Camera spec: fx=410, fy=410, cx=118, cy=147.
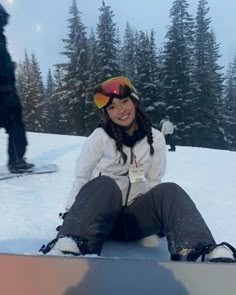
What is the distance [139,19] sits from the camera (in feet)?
3.63

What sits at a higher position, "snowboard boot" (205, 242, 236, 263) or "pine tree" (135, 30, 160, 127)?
"pine tree" (135, 30, 160, 127)

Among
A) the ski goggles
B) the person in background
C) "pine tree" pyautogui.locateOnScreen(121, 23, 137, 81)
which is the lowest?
the person in background

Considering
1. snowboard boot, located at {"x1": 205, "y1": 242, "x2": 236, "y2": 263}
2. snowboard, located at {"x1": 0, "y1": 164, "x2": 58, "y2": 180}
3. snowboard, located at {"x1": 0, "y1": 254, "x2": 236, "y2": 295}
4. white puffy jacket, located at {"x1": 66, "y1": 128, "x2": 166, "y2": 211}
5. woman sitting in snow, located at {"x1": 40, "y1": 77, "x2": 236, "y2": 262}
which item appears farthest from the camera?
snowboard, located at {"x1": 0, "y1": 164, "x2": 58, "y2": 180}

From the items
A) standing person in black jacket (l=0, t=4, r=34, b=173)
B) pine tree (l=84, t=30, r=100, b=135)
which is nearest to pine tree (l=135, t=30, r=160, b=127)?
pine tree (l=84, t=30, r=100, b=135)

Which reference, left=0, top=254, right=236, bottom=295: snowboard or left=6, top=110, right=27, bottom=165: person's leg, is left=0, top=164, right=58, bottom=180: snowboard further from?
left=0, top=254, right=236, bottom=295: snowboard

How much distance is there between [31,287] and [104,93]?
0.56 metres

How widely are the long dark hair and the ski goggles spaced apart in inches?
1.8

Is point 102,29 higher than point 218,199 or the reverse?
higher

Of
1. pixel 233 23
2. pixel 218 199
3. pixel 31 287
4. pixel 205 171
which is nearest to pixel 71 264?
pixel 31 287

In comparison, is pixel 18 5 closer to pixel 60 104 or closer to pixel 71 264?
pixel 60 104

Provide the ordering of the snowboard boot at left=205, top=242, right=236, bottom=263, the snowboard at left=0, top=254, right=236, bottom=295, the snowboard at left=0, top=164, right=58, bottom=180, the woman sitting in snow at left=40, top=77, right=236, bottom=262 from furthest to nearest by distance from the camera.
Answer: the snowboard at left=0, top=164, right=58, bottom=180
the woman sitting in snow at left=40, top=77, right=236, bottom=262
the snowboard boot at left=205, top=242, right=236, bottom=263
the snowboard at left=0, top=254, right=236, bottom=295

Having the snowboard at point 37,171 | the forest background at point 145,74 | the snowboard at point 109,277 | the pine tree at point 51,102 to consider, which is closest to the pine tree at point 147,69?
the forest background at point 145,74

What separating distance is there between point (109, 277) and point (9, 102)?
0.55 meters

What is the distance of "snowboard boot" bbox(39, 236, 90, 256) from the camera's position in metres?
0.95
